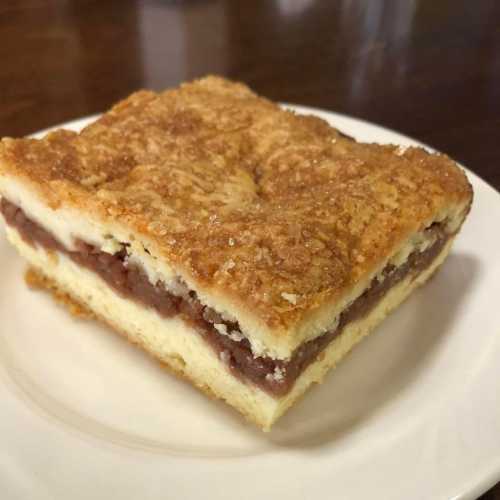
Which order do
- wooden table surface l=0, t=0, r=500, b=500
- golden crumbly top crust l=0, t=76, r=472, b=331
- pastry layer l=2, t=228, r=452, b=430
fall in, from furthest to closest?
wooden table surface l=0, t=0, r=500, b=500, pastry layer l=2, t=228, r=452, b=430, golden crumbly top crust l=0, t=76, r=472, b=331

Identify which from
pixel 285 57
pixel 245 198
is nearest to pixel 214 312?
pixel 245 198

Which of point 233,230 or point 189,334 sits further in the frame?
point 189,334

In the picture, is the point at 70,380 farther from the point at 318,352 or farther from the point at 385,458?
the point at 385,458

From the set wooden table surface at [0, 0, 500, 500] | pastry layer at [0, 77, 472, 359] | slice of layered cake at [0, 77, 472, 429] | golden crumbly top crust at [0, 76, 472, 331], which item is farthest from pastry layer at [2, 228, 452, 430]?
wooden table surface at [0, 0, 500, 500]

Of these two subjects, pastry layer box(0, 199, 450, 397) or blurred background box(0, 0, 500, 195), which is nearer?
pastry layer box(0, 199, 450, 397)

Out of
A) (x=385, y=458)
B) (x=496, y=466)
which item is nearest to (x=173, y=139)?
(x=385, y=458)

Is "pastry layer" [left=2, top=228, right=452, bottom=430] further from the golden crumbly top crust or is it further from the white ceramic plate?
the golden crumbly top crust

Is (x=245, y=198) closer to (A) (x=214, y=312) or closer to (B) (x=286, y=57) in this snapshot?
(A) (x=214, y=312)
